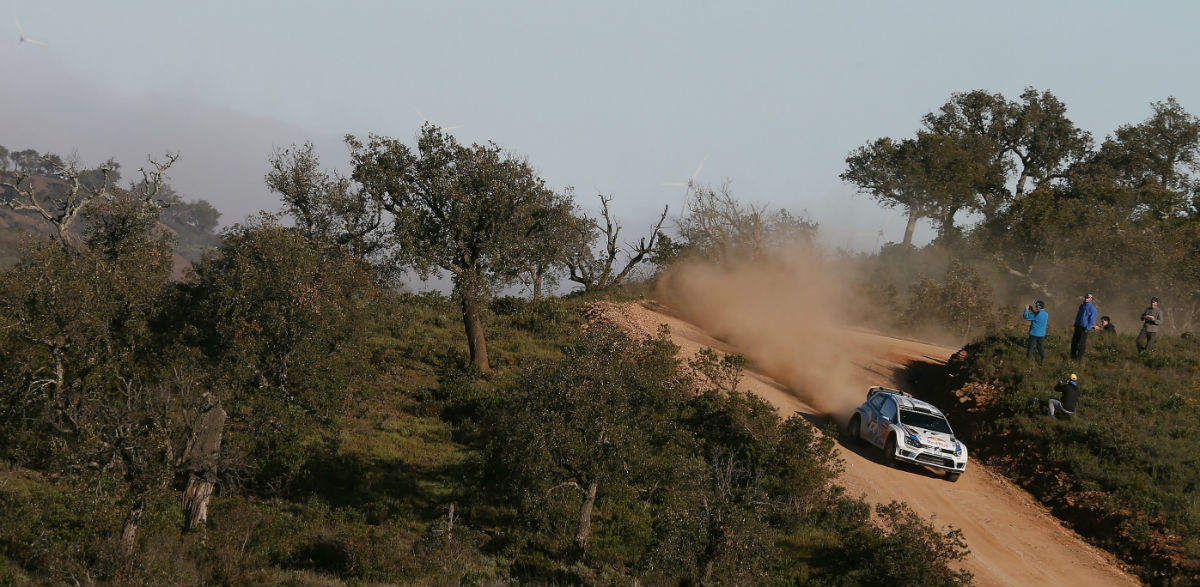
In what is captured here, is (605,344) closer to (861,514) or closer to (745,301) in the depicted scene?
(861,514)

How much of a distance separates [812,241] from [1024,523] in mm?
32301

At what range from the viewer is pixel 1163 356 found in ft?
111

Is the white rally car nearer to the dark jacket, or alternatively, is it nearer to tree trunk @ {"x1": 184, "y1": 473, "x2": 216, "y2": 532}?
the dark jacket

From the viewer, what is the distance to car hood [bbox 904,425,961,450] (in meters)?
25.8

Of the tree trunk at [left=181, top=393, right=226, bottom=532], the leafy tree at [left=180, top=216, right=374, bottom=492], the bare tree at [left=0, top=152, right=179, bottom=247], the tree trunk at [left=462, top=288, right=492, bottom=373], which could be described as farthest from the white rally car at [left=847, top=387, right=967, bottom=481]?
the bare tree at [left=0, top=152, right=179, bottom=247]

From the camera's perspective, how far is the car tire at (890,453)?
26.1 m

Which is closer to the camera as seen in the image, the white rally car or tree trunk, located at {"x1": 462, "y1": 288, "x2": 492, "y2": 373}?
the white rally car

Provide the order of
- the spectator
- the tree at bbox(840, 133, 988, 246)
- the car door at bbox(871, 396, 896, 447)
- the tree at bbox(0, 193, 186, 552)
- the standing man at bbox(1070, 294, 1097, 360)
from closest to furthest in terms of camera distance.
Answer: the car door at bbox(871, 396, 896, 447) → the tree at bbox(0, 193, 186, 552) → the spectator → the standing man at bbox(1070, 294, 1097, 360) → the tree at bbox(840, 133, 988, 246)

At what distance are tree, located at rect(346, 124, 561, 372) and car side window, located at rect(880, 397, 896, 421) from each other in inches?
591

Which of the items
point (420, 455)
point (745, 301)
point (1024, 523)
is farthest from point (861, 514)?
point (745, 301)

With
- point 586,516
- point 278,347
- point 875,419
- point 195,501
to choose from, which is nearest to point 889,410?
point 875,419

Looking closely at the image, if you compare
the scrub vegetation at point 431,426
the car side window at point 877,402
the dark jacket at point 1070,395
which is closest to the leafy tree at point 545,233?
the scrub vegetation at point 431,426

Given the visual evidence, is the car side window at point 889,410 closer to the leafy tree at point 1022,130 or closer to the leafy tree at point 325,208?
the leafy tree at point 325,208

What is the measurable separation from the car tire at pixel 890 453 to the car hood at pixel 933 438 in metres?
0.53
